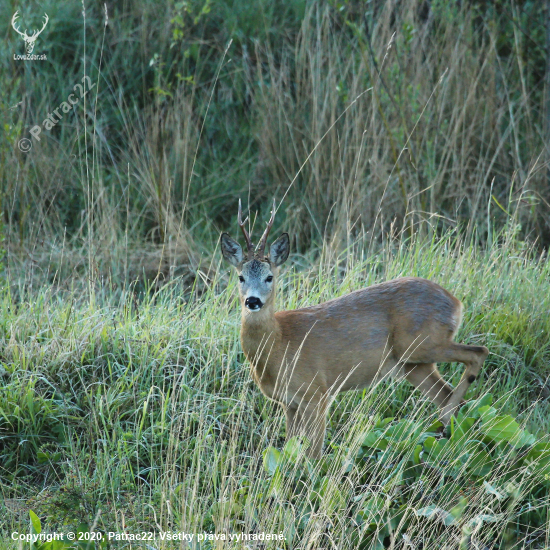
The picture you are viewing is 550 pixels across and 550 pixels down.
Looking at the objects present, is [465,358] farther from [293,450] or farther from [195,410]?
[195,410]

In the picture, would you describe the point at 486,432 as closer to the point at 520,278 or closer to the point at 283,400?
the point at 283,400

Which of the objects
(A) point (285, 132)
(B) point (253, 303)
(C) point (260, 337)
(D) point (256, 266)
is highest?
(D) point (256, 266)

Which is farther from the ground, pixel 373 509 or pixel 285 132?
pixel 285 132

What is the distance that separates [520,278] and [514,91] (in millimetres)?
3406

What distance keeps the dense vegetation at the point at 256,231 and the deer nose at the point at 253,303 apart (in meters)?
0.45

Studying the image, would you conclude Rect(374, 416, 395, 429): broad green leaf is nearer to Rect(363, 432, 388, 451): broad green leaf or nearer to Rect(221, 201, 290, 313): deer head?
Rect(363, 432, 388, 451): broad green leaf

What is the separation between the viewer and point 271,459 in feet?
13.5

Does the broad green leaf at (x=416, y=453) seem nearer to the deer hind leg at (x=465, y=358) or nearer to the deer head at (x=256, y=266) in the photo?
the deer hind leg at (x=465, y=358)

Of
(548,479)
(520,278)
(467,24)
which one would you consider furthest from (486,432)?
(467,24)

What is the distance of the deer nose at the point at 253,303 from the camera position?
4.48 metres

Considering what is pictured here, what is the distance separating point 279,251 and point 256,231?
3188mm

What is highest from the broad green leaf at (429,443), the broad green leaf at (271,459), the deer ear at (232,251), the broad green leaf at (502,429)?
the deer ear at (232,251)

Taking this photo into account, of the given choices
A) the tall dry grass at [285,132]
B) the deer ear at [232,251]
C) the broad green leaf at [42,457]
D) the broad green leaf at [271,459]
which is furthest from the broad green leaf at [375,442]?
the tall dry grass at [285,132]

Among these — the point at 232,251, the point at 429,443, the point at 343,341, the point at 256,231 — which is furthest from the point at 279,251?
the point at 256,231
